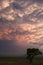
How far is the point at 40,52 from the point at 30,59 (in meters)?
6.41

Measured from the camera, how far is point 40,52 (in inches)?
5221

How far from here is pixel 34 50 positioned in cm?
13425

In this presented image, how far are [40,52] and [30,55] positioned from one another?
5499mm

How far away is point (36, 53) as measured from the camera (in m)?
133

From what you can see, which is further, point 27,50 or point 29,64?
point 27,50

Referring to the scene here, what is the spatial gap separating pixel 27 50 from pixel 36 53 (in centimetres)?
542

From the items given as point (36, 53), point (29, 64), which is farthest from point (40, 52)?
point (29, 64)

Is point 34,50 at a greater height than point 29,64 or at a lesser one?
greater

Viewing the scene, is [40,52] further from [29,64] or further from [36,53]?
[29,64]

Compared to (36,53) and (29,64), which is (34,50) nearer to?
(36,53)

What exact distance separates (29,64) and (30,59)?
6727mm

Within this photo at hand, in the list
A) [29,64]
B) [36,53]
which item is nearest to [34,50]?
[36,53]

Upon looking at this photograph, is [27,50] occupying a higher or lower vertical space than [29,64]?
higher

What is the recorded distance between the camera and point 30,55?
433ft
